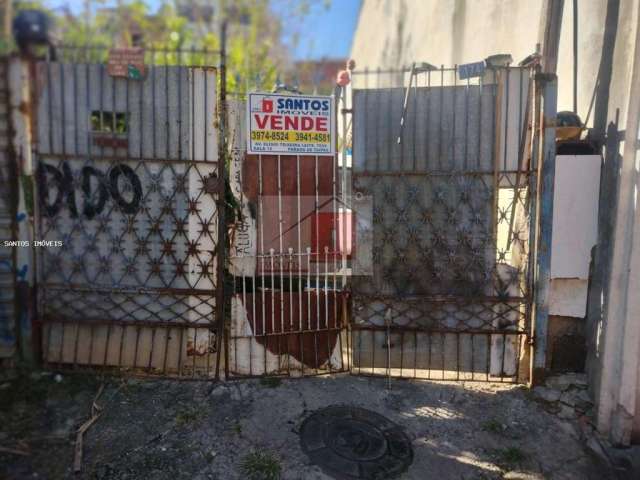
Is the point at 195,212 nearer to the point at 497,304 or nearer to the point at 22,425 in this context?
the point at 22,425

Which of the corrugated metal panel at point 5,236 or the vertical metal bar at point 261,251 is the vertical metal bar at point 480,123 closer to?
the vertical metal bar at point 261,251

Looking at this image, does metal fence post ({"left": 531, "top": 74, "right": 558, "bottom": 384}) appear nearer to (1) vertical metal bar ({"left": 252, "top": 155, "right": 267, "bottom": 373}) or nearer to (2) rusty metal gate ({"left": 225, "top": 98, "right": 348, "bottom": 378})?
(2) rusty metal gate ({"left": 225, "top": 98, "right": 348, "bottom": 378})

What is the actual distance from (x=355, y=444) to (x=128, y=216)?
2619 mm

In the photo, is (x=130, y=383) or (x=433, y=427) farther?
(x=130, y=383)

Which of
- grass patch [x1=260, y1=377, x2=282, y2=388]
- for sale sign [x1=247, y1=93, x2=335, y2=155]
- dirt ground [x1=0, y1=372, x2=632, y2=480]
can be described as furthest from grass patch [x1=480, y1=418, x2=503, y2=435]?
for sale sign [x1=247, y1=93, x2=335, y2=155]

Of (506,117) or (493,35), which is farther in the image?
(493,35)

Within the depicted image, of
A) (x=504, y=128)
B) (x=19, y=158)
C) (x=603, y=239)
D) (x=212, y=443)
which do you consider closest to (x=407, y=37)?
(x=504, y=128)

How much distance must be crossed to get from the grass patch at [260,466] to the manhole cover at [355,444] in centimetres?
26

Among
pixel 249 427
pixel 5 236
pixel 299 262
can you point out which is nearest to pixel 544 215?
pixel 299 262

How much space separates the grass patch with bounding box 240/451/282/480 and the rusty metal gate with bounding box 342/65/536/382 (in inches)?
51.5

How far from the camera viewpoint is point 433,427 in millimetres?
3553

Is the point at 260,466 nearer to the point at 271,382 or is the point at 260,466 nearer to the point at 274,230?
the point at 271,382

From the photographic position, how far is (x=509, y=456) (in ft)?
10.7

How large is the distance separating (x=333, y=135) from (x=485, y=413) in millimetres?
2679
